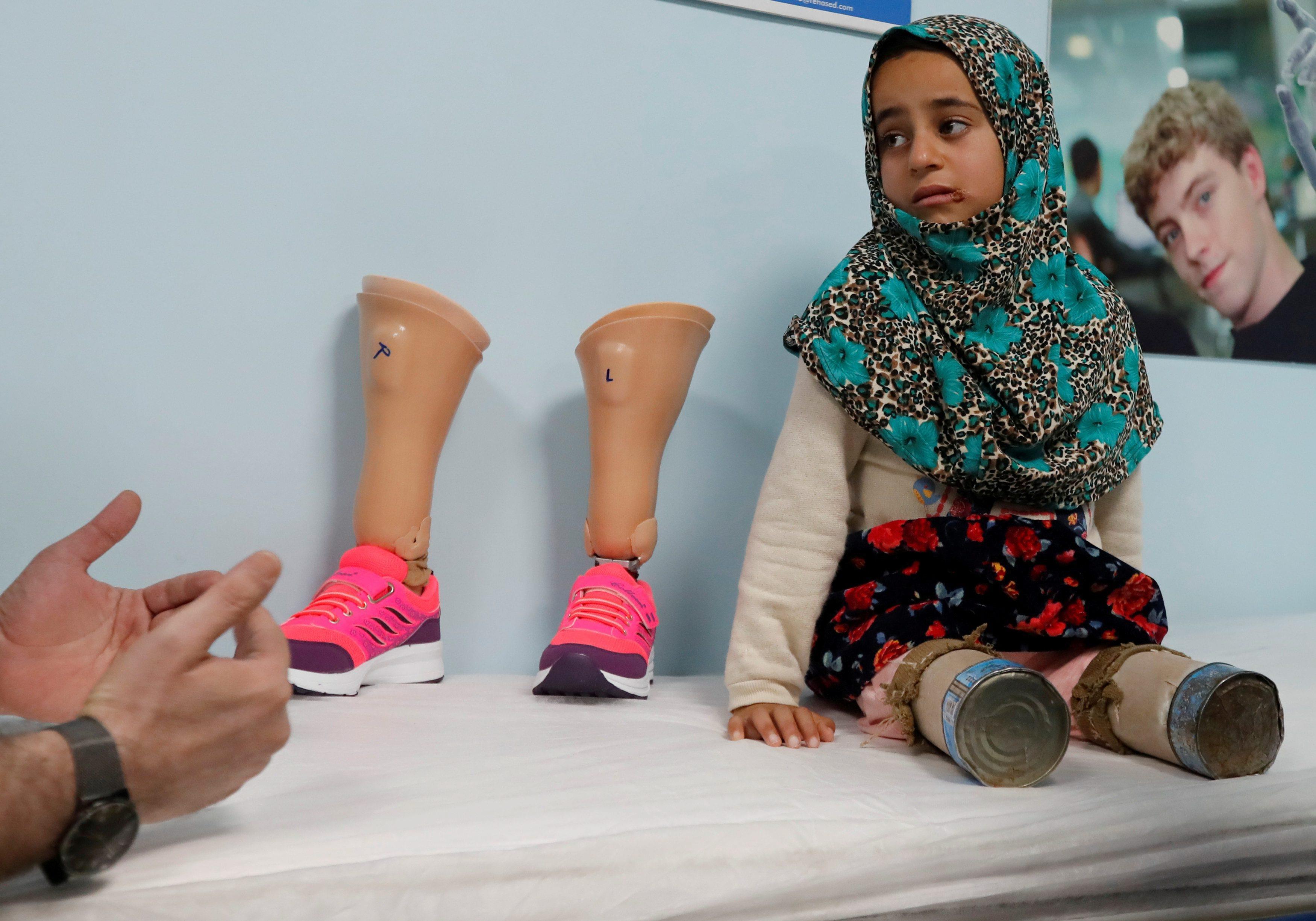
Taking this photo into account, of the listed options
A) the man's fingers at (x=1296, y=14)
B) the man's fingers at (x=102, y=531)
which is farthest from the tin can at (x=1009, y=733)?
the man's fingers at (x=1296, y=14)

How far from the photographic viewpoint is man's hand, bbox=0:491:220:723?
0.70 metres

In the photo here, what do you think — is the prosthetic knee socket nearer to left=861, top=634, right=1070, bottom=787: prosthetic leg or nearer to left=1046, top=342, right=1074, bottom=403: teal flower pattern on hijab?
left=861, top=634, right=1070, bottom=787: prosthetic leg

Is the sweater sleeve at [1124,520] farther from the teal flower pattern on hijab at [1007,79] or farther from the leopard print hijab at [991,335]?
the teal flower pattern on hijab at [1007,79]

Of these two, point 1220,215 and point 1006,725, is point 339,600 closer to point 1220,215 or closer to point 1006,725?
point 1006,725

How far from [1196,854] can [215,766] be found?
0.67 meters

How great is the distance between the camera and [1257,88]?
159 centimetres

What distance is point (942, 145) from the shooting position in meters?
0.93

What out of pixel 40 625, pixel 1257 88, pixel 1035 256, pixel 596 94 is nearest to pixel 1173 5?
pixel 1257 88

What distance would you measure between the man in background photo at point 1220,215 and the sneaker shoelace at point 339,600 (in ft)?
4.40

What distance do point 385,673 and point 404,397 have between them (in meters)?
0.30

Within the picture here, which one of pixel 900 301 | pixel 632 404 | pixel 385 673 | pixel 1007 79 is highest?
pixel 1007 79

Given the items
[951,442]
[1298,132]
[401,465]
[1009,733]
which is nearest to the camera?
[1009,733]

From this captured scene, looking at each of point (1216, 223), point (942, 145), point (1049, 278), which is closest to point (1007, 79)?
point (942, 145)

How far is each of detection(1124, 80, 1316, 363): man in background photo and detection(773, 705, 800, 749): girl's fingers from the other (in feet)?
3.77
